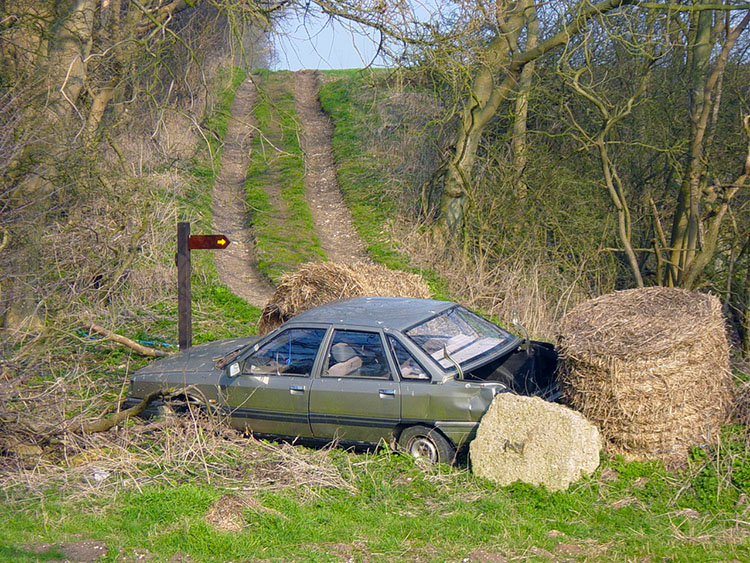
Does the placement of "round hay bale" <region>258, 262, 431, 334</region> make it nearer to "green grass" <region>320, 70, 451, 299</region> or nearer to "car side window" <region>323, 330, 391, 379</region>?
"car side window" <region>323, 330, 391, 379</region>

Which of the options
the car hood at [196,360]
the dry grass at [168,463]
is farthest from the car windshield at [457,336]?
the car hood at [196,360]

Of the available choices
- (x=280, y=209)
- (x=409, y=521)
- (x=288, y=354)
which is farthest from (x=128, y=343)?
(x=280, y=209)

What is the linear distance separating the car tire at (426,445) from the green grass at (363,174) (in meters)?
7.97

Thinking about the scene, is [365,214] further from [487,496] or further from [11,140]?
[487,496]

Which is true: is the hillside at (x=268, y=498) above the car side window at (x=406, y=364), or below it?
below

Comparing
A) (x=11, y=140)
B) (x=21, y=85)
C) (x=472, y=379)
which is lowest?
(x=472, y=379)

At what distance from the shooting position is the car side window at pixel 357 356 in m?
7.41

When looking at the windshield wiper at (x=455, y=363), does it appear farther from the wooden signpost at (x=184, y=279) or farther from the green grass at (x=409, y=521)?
the wooden signpost at (x=184, y=279)

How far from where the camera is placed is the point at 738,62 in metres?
14.8

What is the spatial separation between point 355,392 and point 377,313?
1.01m

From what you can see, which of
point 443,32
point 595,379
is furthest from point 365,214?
point 595,379

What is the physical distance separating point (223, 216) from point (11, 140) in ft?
40.6

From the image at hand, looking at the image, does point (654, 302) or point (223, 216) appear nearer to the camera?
point (654, 302)

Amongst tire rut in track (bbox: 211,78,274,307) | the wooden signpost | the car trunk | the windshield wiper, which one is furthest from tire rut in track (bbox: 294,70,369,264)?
the windshield wiper
